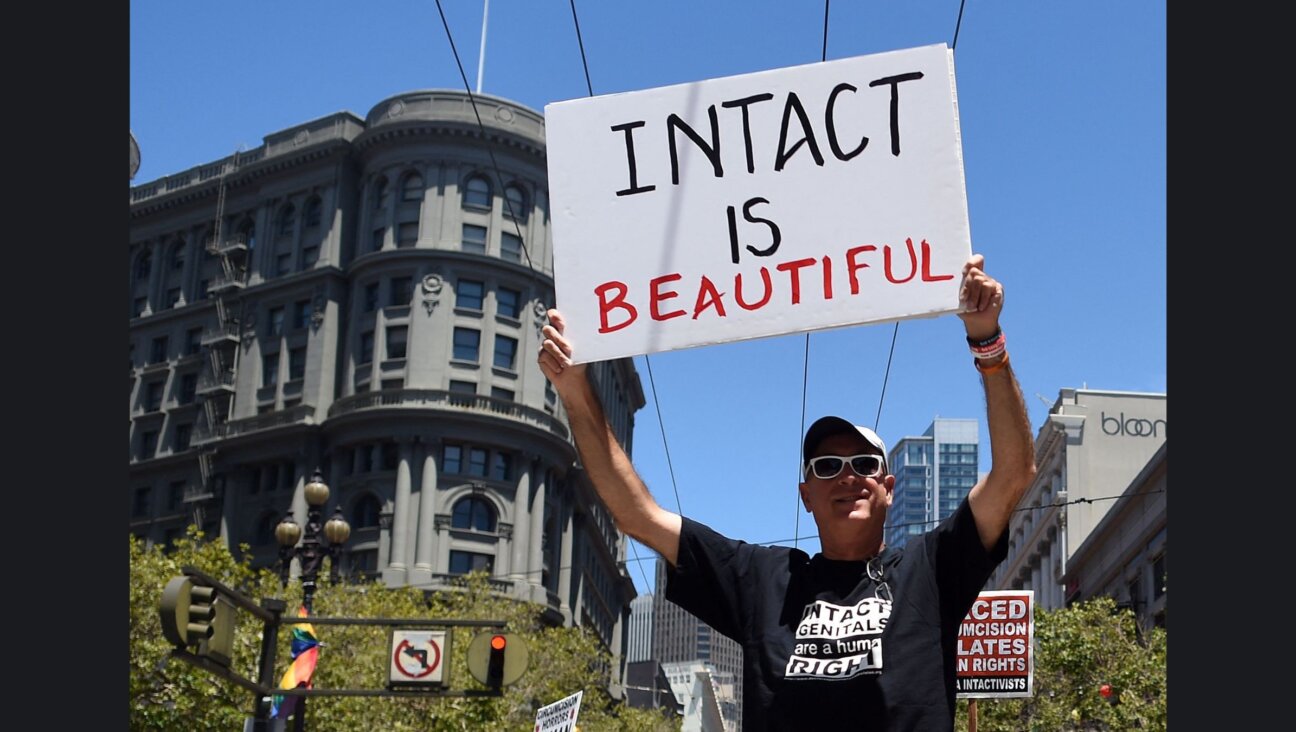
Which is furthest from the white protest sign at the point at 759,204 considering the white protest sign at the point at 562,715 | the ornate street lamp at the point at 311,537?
the ornate street lamp at the point at 311,537

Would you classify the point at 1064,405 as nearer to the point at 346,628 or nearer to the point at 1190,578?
→ the point at 346,628

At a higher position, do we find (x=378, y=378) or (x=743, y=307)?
(x=378, y=378)

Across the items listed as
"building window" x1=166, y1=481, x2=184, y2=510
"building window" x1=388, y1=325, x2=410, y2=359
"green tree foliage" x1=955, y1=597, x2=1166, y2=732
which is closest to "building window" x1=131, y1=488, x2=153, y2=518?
"building window" x1=166, y1=481, x2=184, y2=510

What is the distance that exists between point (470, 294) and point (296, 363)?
1005 centimetres

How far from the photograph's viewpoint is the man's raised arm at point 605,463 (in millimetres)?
4027

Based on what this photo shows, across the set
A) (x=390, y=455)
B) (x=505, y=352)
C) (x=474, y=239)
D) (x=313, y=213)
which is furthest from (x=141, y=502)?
(x=474, y=239)

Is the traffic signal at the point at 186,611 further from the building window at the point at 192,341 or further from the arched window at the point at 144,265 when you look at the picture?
the arched window at the point at 144,265

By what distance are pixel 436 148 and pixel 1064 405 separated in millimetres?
35352

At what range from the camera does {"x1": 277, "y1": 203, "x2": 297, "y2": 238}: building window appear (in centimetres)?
7669

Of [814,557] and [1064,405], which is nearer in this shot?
[814,557]

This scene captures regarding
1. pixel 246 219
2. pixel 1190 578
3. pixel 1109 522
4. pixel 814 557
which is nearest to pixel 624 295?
pixel 814 557

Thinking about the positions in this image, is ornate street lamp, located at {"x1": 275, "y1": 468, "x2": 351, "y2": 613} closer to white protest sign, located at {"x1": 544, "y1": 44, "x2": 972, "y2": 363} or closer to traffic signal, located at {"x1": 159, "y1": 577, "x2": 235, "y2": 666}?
traffic signal, located at {"x1": 159, "y1": 577, "x2": 235, "y2": 666}

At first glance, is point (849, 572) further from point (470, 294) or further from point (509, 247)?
point (509, 247)

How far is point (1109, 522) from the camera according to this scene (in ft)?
211
